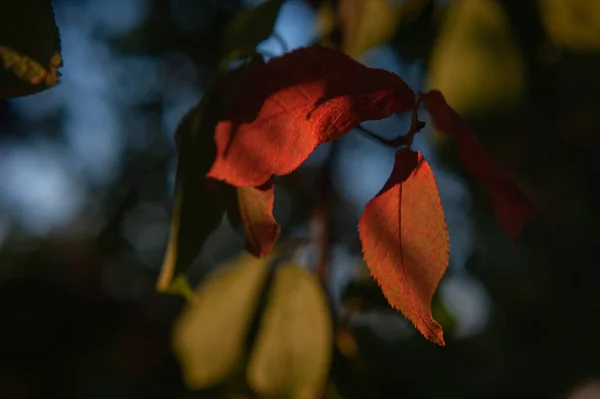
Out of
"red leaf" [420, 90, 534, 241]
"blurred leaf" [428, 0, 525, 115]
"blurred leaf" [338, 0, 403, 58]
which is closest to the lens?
"red leaf" [420, 90, 534, 241]

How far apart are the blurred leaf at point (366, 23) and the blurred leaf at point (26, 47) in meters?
0.50

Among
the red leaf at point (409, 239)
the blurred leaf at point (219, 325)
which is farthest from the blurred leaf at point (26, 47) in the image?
the blurred leaf at point (219, 325)

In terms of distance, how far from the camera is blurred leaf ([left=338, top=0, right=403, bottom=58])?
2.75 feet

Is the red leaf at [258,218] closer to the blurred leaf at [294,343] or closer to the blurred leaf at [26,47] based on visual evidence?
the blurred leaf at [26,47]

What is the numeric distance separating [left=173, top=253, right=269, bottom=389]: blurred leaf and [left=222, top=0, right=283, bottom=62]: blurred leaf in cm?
Result: 37

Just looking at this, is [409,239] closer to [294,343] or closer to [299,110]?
[299,110]

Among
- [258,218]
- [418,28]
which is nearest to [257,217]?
[258,218]

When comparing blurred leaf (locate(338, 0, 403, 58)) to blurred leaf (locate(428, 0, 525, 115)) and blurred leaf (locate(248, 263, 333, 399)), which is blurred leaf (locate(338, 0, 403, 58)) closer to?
blurred leaf (locate(428, 0, 525, 115))

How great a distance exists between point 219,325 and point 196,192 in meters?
0.40

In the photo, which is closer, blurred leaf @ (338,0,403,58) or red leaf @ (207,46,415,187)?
red leaf @ (207,46,415,187)

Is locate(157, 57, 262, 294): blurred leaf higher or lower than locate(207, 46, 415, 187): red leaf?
lower

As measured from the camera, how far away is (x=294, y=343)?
76 centimetres

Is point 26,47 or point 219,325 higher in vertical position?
point 26,47

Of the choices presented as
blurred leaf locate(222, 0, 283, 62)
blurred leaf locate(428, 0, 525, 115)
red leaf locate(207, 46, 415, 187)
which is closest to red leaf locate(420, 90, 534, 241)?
red leaf locate(207, 46, 415, 187)
